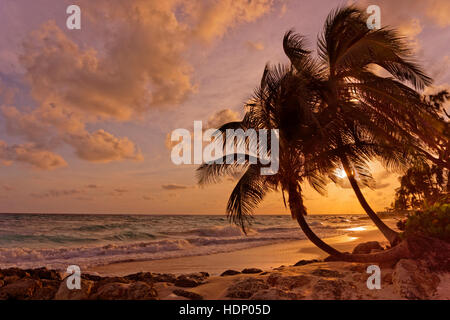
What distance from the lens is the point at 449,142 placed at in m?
8.48

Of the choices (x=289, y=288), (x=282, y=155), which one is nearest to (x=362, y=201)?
(x=282, y=155)

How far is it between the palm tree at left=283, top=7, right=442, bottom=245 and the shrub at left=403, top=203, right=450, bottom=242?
833 millimetres

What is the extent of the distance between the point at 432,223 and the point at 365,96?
3672mm

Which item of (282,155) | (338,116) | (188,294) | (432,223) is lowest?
(188,294)

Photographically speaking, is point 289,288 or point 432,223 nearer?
point 289,288

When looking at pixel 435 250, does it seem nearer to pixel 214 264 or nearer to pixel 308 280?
pixel 308 280

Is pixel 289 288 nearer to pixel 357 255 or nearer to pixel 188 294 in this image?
pixel 188 294

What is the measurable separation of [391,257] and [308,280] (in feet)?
6.76

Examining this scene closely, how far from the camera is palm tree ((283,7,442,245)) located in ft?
24.9

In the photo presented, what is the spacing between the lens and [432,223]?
6500mm

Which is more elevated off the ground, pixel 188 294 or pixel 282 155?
pixel 282 155

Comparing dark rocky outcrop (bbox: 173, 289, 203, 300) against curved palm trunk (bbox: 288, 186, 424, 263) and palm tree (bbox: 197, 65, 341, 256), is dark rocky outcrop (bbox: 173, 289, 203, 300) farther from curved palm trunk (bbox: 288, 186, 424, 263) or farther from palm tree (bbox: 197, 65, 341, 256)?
curved palm trunk (bbox: 288, 186, 424, 263)

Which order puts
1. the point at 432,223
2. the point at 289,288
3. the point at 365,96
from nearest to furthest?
1. the point at 289,288
2. the point at 432,223
3. the point at 365,96

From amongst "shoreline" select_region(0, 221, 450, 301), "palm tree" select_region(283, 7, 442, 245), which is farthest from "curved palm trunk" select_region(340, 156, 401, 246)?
"shoreline" select_region(0, 221, 450, 301)
